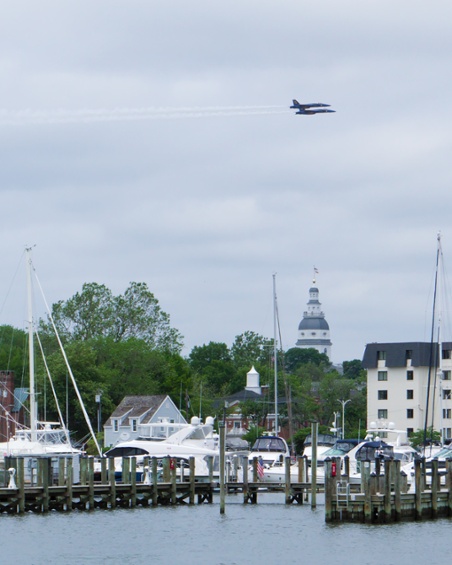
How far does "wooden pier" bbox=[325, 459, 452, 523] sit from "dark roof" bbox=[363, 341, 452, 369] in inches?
3645

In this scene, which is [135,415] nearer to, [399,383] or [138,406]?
[138,406]

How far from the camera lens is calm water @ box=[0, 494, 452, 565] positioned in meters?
53.5

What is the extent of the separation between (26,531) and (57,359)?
77.1 metres

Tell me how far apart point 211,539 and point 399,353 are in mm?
98137

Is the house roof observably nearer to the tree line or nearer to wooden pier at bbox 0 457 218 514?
the tree line

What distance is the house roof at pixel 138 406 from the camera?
436 ft

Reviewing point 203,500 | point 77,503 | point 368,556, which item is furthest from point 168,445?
point 368,556

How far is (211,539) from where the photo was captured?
195 ft

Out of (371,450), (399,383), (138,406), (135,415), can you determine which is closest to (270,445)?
(371,450)

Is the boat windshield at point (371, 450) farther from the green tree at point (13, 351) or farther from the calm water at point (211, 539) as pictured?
the green tree at point (13, 351)

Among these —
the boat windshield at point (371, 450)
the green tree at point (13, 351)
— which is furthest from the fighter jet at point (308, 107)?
the green tree at point (13, 351)

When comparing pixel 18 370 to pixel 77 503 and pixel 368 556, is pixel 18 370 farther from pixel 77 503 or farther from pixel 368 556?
pixel 368 556

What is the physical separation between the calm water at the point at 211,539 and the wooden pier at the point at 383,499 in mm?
574

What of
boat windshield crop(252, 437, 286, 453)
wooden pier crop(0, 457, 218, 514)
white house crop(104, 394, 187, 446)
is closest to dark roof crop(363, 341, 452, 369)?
white house crop(104, 394, 187, 446)
